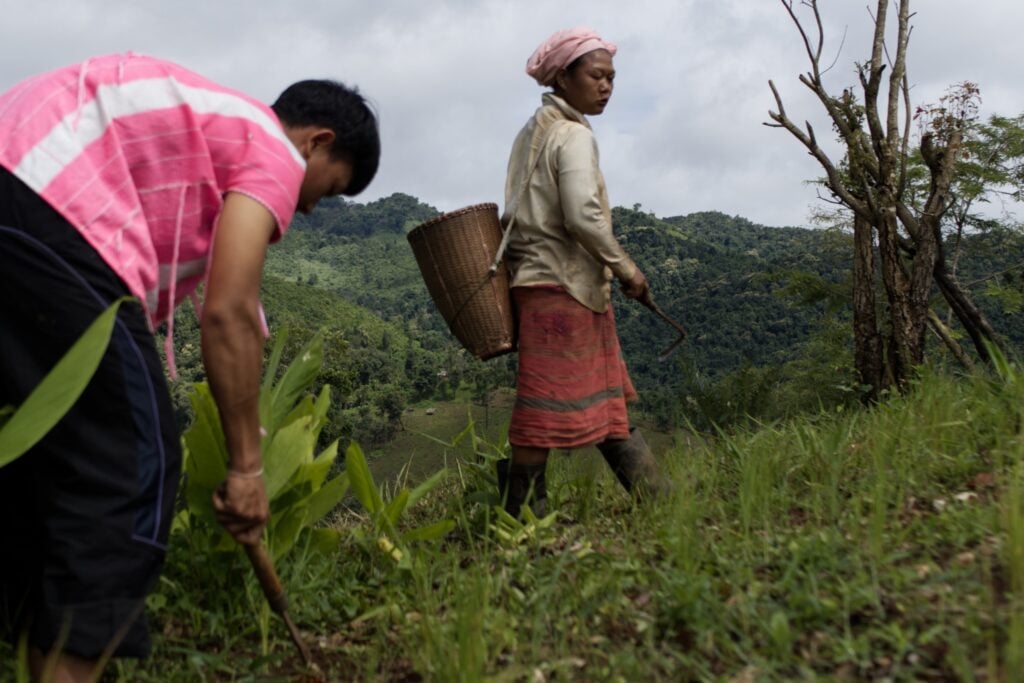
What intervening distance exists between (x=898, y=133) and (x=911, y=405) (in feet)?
11.2

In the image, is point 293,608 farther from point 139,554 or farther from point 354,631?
point 139,554

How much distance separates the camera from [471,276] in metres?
2.88

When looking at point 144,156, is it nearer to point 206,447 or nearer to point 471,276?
point 206,447

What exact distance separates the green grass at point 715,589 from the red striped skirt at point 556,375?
1.03ft

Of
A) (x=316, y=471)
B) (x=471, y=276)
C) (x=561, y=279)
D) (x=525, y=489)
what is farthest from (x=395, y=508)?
(x=561, y=279)

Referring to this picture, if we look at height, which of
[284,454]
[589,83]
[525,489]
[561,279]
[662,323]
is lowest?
[662,323]

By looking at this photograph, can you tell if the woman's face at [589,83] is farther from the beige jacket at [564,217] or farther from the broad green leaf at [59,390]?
the broad green leaf at [59,390]

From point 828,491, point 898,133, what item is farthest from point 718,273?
point 828,491

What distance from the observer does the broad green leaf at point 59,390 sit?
1420 mm

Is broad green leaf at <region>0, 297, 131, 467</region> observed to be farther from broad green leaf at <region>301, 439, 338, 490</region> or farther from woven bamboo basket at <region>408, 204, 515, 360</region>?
woven bamboo basket at <region>408, 204, 515, 360</region>

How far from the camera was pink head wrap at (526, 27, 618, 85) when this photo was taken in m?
2.83

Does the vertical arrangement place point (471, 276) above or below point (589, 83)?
below

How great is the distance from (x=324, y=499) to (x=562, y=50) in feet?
5.25

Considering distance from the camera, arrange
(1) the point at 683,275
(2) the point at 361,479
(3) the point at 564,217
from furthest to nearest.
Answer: (1) the point at 683,275 → (3) the point at 564,217 → (2) the point at 361,479
